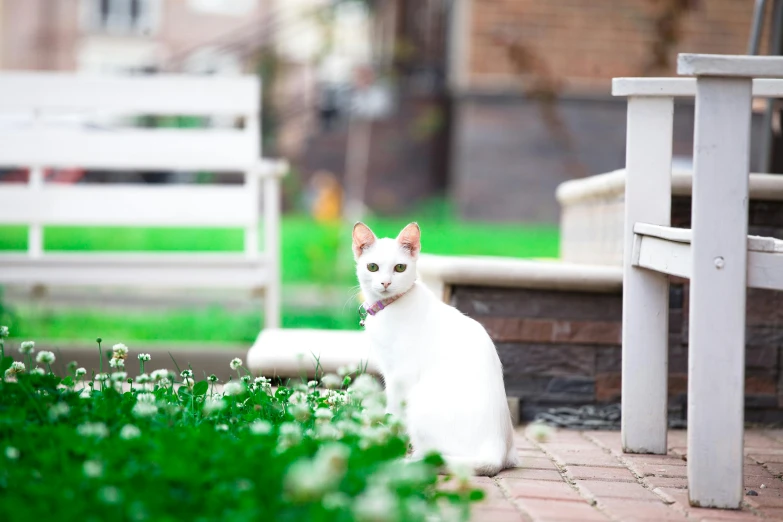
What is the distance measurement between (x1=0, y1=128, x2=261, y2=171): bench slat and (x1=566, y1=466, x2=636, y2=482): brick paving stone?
92.9 inches

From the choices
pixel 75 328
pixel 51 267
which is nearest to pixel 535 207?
pixel 75 328

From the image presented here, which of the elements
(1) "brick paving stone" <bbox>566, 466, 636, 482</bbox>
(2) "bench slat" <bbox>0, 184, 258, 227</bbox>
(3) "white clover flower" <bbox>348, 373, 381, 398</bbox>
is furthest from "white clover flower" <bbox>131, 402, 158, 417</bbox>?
(2) "bench slat" <bbox>0, 184, 258, 227</bbox>

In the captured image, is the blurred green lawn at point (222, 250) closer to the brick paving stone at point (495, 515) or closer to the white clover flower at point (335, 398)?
the white clover flower at point (335, 398)

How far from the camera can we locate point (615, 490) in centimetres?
233

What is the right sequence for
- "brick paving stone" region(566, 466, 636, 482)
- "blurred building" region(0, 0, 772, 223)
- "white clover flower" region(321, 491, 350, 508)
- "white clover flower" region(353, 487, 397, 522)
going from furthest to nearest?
1. "blurred building" region(0, 0, 772, 223)
2. "brick paving stone" region(566, 466, 636, 482)
3. "white clover flower" region(321, 491, 350, 508)
4. "white clover flower" region(353, 487, 397, 522)

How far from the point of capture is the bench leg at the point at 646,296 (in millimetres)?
2717

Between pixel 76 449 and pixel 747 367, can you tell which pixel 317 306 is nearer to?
pixel 747 367

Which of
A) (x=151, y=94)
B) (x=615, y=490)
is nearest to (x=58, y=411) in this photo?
(x=615, y=490)

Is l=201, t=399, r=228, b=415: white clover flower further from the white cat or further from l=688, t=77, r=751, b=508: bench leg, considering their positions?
l=688, t=77, r=751, b=508: bench leg

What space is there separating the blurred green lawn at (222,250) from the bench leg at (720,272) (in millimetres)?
2738

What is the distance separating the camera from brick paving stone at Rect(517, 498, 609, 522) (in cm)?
205

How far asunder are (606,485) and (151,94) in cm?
301

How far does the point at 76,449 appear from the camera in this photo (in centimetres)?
200

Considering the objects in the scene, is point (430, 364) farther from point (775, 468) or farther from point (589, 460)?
point (775, 468)
